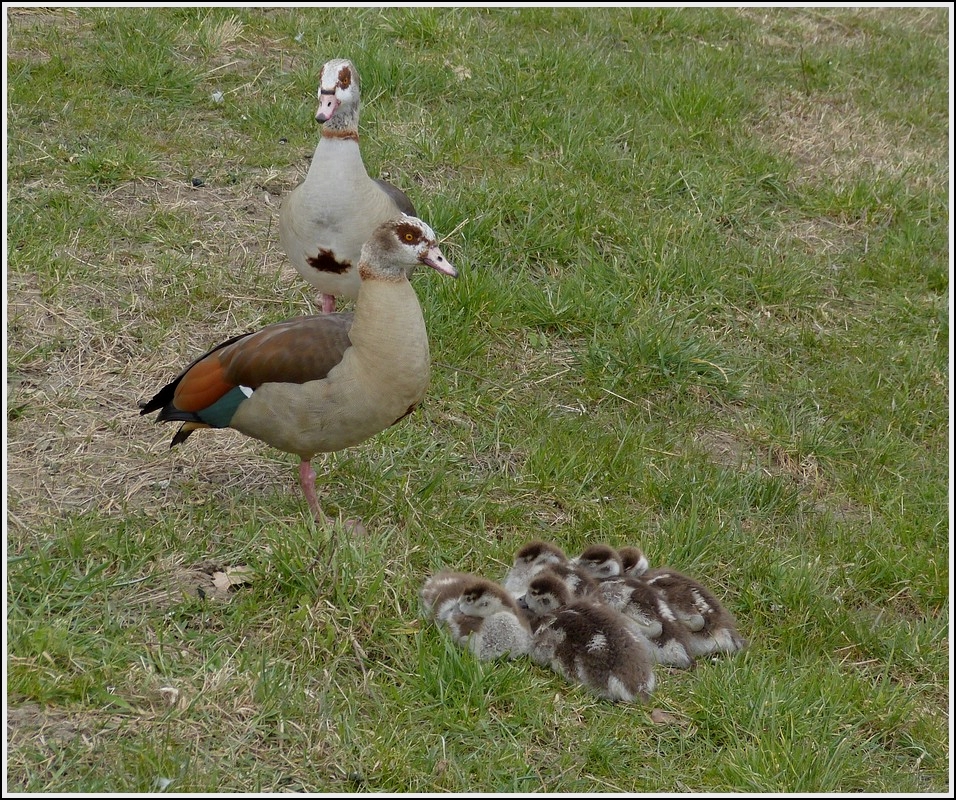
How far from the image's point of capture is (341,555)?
179 inches

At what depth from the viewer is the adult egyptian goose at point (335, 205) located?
5.85m

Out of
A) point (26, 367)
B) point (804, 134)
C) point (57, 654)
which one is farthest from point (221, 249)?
point (804, 134)

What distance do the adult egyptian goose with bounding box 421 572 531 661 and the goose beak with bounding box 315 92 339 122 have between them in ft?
8.95

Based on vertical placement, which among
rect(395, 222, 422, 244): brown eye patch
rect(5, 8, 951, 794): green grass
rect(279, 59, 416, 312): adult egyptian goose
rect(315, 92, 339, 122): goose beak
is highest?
rect(315, 92, 339, 122): goose beak

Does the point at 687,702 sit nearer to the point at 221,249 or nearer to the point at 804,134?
the point at 221,249

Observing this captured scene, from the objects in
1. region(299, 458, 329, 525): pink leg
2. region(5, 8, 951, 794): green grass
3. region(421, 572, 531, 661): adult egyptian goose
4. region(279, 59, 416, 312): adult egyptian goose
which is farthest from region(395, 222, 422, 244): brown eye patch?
region(421, 572, 531, 661): adult egyptian goose

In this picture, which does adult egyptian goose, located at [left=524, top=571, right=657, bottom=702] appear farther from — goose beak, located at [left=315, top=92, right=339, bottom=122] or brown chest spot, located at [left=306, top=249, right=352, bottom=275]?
goose beak, located at [left=315, top=92, right=339, bottom=122]

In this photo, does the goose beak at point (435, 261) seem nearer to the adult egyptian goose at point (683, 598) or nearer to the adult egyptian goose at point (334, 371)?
the adult egyptian goose at point (334, 371)

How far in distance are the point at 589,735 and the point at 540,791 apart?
0.99 ft

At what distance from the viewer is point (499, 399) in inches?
252

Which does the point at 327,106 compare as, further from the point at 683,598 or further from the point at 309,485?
the point at 683,598

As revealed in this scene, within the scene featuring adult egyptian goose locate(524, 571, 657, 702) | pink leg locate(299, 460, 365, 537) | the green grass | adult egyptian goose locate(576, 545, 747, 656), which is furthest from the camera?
pink leg locate(299, 460, 365, 537)

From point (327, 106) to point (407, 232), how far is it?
4.65ft

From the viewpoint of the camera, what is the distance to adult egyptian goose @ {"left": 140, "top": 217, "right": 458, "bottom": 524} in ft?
15.9
